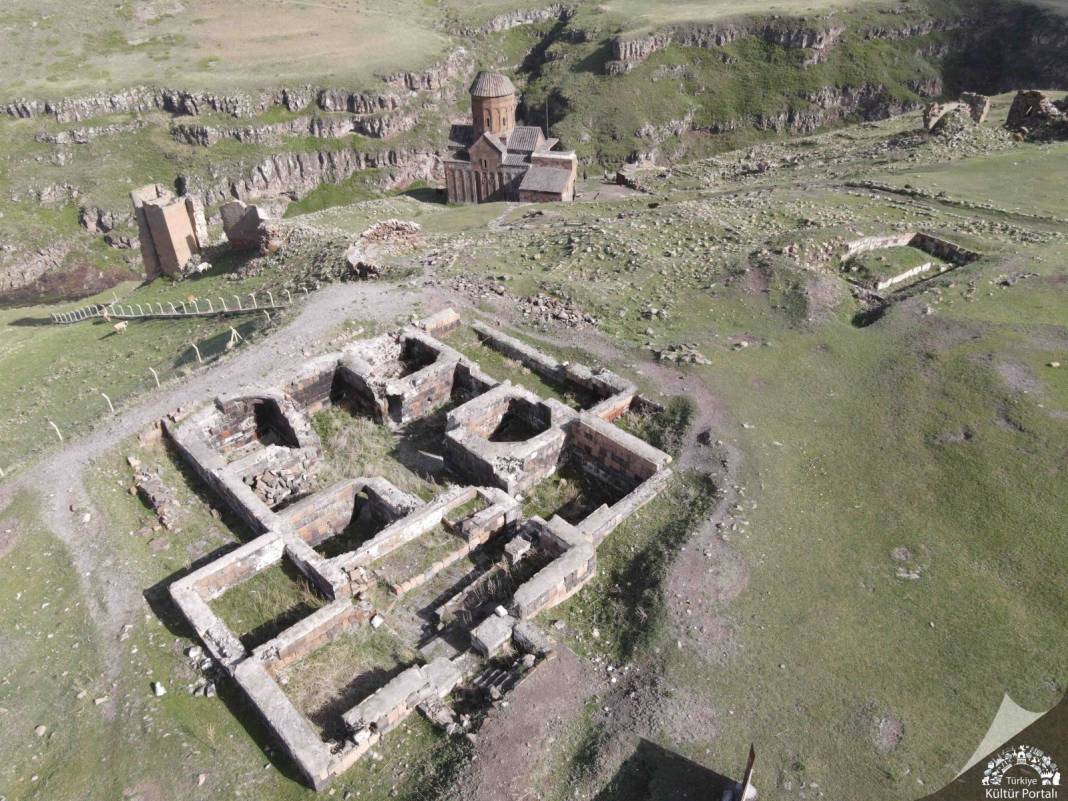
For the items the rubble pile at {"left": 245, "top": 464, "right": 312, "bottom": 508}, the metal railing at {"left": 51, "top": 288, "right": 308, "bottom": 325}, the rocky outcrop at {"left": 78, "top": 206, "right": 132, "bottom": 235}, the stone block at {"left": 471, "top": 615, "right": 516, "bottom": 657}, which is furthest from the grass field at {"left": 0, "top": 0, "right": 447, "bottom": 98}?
the stone block at {"left": 471, "top": 615, "right": 516, "bottom": 657}

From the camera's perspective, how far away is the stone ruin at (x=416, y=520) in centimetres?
1240

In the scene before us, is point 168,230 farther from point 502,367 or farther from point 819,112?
point 819,112

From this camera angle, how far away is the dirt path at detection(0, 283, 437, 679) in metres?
14.2

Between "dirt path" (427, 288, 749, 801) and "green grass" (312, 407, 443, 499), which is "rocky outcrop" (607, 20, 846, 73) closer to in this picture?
"green grass" (312, 407, 443, 499)

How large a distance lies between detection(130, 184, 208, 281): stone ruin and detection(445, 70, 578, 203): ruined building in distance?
80.1 ft

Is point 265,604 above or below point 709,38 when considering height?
below

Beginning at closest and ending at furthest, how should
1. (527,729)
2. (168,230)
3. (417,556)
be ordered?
(527,729)
(417,556)
(168,230)

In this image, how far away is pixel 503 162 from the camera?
5981 centimetres

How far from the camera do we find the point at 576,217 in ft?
131

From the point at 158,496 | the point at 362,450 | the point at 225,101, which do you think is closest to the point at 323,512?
the point at 362,450

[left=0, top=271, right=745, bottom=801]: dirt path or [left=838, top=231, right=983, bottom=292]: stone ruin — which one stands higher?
[left=838, top=231, right=983, bottom=292]: stone ruin

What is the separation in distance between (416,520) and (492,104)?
57.4 metres

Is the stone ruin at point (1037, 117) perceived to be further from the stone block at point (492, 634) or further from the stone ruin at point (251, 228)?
the stone block at point (492, 634)

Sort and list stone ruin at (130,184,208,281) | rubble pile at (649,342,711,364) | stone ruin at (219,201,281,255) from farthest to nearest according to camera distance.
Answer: stone ruin at (130,184,208,281)
stone ruin at (219,201,281,255)
rubble pile at (649,342,711,364)
